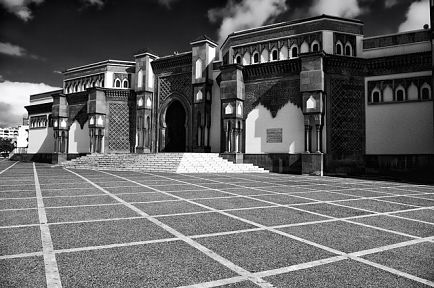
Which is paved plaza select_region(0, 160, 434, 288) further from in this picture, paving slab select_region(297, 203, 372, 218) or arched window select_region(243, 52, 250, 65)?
arched window select_region(243, 52, 250, 65)

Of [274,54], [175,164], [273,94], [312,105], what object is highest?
[274,54]

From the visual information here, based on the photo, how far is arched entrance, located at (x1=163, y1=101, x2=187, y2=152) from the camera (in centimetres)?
1945

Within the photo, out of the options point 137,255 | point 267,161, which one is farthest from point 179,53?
point 137,255

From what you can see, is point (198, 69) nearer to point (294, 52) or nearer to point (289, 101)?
point (294, 52)

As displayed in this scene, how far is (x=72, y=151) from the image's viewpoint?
2281cm

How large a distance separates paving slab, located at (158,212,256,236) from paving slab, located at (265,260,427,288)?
148cm

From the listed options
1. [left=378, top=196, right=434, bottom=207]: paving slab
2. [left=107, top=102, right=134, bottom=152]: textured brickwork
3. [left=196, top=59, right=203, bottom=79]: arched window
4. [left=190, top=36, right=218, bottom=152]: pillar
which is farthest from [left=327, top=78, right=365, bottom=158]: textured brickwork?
[left=107, top=102, right=134, bottom=152]: textured brickwork

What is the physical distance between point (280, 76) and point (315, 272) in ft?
46.9

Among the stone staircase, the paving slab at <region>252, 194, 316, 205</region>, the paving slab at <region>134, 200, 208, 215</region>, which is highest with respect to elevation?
the stone staircase

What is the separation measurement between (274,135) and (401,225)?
1150 centimetres

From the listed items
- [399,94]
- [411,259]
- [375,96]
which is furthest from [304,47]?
[411,259]

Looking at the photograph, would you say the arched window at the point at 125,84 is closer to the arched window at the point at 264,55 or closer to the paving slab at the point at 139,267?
the arched window at the point at 264,55

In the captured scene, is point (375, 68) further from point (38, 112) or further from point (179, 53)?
point (38, 112)

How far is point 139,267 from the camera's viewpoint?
256 centimetres
